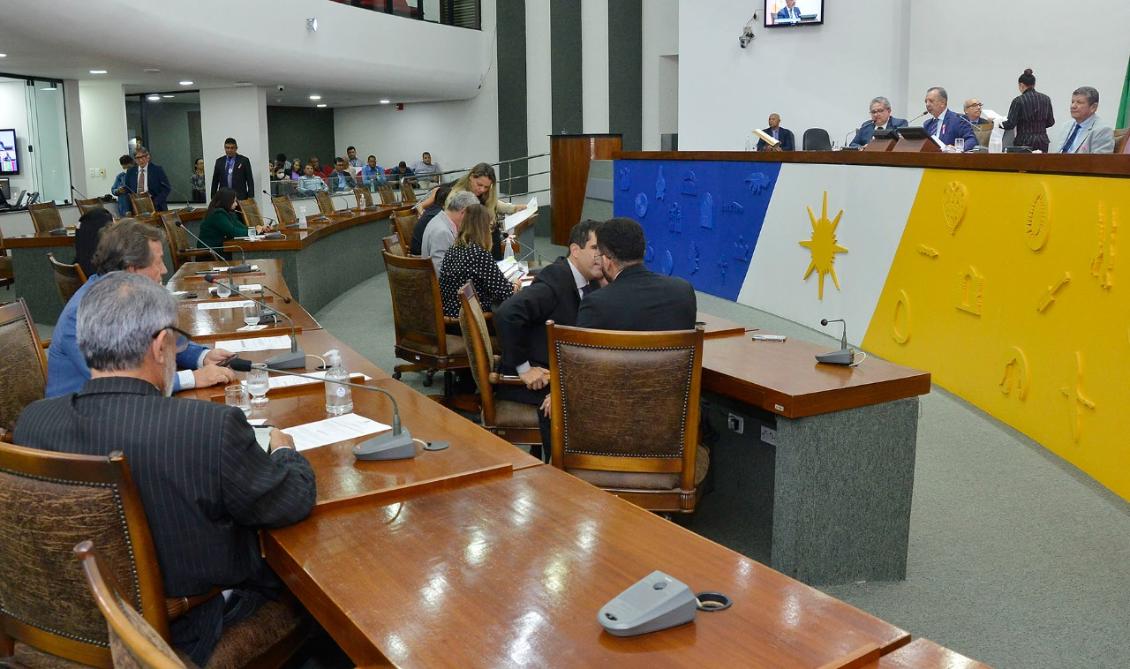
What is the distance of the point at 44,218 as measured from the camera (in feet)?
30.3

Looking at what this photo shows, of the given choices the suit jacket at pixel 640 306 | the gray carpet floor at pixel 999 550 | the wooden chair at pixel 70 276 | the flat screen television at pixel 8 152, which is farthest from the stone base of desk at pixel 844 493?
the flat screen television at pixel 8 152

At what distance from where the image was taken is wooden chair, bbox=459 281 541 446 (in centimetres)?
352

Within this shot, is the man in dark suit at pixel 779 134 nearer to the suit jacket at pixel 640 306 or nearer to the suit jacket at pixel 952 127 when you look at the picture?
the suit jacket at pixel 952 127

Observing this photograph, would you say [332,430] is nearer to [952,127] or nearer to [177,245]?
[177,245]

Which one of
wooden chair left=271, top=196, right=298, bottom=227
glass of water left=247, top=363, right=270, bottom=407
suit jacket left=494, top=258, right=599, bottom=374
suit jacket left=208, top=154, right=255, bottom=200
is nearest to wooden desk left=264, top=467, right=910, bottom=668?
glass of water left=247, top=363, right=270, bottom=407

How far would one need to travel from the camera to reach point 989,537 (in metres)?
3.54

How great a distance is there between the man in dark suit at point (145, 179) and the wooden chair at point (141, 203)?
25.6 inches

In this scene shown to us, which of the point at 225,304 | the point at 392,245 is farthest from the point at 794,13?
the point at 225,304

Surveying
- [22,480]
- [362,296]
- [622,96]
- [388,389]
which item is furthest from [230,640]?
[622,96]

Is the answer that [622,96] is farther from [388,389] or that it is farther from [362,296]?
[388,389]

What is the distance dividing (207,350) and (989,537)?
9.21 ft

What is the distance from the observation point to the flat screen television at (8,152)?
499 inches

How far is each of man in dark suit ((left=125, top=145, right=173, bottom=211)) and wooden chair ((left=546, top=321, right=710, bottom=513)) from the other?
1039 cm

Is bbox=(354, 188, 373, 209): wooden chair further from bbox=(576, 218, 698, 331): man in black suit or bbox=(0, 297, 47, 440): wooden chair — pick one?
bbox=(576, 218, 698, 331): man in black suit
